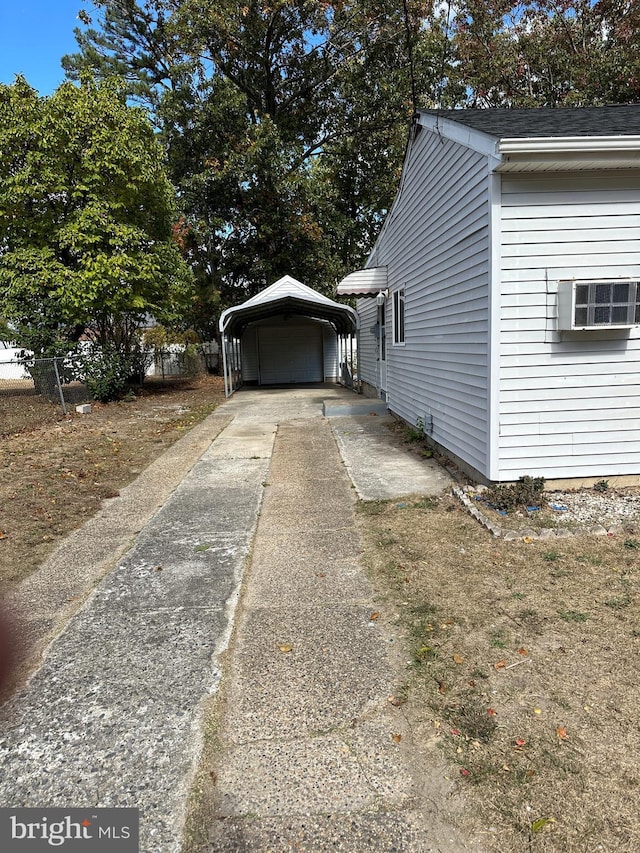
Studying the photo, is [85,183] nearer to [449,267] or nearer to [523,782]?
[449,267]

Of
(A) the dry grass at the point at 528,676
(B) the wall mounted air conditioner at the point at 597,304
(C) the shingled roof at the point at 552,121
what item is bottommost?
→ (A) the dry grass at the point at 528,676

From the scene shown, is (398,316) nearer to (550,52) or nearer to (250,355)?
(250,355)

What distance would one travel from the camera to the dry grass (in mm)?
1793

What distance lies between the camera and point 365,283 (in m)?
10.8

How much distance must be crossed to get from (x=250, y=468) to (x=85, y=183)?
33.5ft

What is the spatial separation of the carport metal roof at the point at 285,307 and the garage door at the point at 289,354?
1775 millimetres

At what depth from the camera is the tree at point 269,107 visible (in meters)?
19.7

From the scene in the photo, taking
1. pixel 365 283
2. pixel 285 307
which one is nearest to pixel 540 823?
pixel 365 283

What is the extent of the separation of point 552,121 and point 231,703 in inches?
234

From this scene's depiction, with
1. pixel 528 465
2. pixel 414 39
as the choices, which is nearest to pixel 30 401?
pixel 528 465

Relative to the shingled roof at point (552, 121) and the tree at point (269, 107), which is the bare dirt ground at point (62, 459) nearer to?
the shingled roof at point (552, 121)

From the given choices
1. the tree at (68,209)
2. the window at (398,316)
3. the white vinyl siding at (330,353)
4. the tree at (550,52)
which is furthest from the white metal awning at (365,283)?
the tree at (550,52)

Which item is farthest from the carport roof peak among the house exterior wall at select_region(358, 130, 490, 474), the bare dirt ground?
the house exterior wall at select_region(358, 130, 490, 474)

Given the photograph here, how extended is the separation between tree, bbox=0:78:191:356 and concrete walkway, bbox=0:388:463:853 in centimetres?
1048
